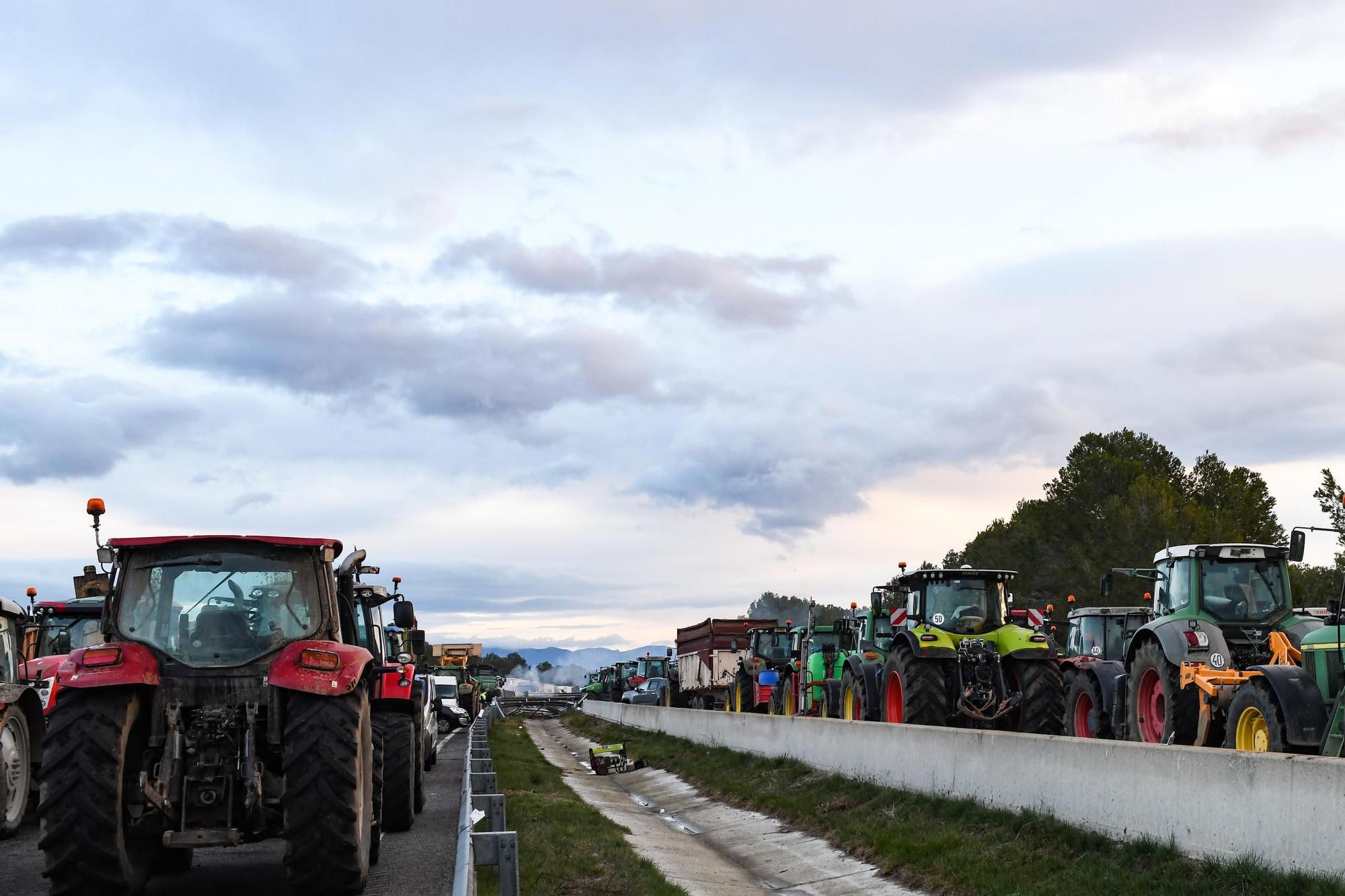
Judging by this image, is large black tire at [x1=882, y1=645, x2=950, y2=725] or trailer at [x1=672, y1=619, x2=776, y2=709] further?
trailer at [x1=672, y1=619, x2=776, y2=709]

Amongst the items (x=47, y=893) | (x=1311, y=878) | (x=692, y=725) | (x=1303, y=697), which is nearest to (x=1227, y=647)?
(x=1303, y=697)

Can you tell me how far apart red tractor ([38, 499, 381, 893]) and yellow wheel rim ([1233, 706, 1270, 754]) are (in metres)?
8.84

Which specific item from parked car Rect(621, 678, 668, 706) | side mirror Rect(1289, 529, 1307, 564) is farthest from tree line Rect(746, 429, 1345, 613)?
side mirror Rect(1289, 529, 1307, 564)

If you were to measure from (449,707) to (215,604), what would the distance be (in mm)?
39418

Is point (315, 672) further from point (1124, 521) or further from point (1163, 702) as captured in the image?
point (1124, 521)

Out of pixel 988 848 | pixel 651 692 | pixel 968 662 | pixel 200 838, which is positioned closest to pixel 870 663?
pixel 968 662

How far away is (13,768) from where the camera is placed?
1409 cm

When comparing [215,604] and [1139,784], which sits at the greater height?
[215,604]

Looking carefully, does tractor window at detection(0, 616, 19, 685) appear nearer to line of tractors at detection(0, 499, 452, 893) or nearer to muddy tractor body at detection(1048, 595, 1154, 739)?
line of tractors at detection(0, 499, 452, 893)

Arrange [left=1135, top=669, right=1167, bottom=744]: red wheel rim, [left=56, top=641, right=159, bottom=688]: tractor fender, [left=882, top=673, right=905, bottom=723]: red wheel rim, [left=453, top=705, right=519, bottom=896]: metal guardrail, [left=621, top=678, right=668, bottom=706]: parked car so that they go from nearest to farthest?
[left=453, top=705, right=519, bottom=896]: metal guardrail
[left=56, top=641, right=159, bottom=688]: tractor fender
[left=1135, top=669, right=1167, bottom=744]: red wheel rim
[left=882, top=673, right=905, bottom=723]: red wheel rim
[left=621, top=678, right=668, bottom=706]: parked car

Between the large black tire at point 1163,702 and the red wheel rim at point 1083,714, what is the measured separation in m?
3.27

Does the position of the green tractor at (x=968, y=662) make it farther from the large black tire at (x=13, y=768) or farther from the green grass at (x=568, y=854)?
the large black tire at (x=13, y=768)

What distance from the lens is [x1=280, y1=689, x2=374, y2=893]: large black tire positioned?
31.7 ft

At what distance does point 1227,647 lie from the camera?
715 inches
